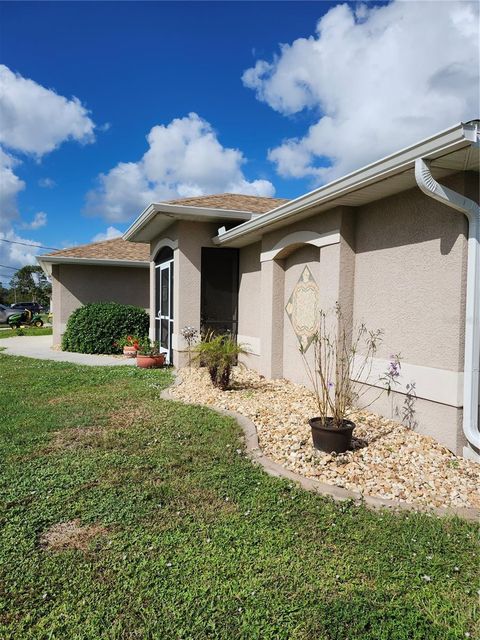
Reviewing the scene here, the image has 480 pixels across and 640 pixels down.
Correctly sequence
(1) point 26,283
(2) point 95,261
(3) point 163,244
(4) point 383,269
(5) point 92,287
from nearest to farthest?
(4) point 383,269
(3) point 163,244
(2) point 95,261
(5) point 92,287
(1) point 26,283

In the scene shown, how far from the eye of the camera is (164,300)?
1209cm

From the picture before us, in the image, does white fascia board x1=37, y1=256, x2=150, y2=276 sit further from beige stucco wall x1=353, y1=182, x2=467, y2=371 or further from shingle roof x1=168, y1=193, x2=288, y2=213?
beige stucco wall x1=353, y1=182, x2=467, y2=371

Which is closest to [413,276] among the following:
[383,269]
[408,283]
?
[408,283]

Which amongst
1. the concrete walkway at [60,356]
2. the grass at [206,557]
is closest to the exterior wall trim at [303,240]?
the grass at [206,557]

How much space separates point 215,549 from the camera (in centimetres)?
293

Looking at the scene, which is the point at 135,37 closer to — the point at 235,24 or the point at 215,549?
the point at 235,24

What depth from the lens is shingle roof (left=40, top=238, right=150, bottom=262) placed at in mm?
15883

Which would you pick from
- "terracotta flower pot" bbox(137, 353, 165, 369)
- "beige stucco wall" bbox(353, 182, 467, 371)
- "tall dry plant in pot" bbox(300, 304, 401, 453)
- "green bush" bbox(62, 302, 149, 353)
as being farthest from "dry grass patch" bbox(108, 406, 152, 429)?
"green bush" bbox(62, 302, 149, 353)

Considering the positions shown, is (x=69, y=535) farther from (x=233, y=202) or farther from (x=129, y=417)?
(x=233, y=202)

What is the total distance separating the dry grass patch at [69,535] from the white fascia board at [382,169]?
4.29 m

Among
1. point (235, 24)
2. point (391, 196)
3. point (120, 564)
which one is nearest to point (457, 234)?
point (391, 196)

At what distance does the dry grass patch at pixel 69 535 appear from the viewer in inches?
118

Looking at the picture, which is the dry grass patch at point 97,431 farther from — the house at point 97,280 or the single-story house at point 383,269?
the house at point 97,280

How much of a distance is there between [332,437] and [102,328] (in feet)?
35.0
